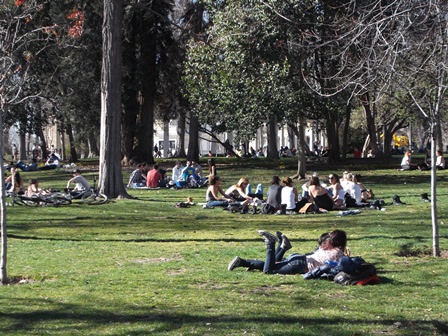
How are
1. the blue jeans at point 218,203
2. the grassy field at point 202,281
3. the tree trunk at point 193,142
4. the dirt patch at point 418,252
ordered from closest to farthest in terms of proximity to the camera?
the grassy field at point 202,281 < the dirt patch at point 418,252 < the blue jeans at point 218,203 < the tree trunk at point 193,142

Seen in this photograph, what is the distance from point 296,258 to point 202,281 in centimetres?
140

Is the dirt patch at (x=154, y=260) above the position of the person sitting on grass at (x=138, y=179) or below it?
below

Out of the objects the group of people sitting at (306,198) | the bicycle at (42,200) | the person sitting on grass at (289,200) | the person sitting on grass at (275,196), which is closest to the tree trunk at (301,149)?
the group of people sitting at (306,198)

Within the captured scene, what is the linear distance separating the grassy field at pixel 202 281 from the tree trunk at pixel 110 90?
431cm

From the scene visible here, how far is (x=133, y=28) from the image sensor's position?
118 ft

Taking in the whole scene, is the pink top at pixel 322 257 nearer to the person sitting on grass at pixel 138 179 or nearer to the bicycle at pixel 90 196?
the bicycle at pixel 90 196

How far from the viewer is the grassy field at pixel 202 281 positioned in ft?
23.4

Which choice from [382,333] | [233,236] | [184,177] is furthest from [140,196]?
[382,333]

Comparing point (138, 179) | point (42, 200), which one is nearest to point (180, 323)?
point (42, 200)

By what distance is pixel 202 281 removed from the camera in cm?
935

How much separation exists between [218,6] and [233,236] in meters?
18.1

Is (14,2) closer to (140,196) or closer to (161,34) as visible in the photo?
(140,196)

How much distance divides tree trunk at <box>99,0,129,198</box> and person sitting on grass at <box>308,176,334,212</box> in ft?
21.8

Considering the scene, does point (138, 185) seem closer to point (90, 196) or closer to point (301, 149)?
point (90, 196)
